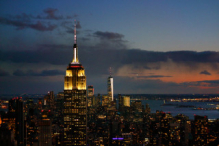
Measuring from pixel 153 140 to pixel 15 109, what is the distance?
1191 centimetres

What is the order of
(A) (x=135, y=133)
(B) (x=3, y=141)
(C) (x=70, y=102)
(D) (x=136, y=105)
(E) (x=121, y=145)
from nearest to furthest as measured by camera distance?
(B) (x=3, y=141)
(C) (x=70, y=102)
(E) (x=121, y=145)
(A) (x=135, y=133)
(D) (x=136, y=105)

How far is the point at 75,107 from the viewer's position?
24.1 m

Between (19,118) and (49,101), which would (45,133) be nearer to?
(19,118)

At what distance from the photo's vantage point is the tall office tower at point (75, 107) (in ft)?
79.1

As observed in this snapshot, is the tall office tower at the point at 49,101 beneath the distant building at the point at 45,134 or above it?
above

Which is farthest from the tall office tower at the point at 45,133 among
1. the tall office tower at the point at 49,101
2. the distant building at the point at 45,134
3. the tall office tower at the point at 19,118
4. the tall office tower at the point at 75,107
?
the tall office tower at the point at 49,101

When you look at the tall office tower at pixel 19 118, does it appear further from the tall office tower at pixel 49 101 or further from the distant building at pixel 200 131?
the distant building at pixel 200 131

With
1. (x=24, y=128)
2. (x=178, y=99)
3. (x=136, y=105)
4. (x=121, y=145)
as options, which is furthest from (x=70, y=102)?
(x=178, y=99)

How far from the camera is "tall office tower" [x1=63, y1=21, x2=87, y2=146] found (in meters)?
24.1

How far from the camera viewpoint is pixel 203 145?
99.4 feet

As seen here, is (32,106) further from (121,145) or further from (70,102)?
(70,102)

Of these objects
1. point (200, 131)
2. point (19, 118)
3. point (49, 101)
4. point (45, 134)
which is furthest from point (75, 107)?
point (49, 101)

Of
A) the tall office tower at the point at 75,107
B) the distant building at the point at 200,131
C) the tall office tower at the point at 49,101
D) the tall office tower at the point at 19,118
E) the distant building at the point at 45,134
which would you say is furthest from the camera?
the tall office tower at the point at 49,101

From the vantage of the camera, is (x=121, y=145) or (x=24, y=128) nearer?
(x=24, y=128)
